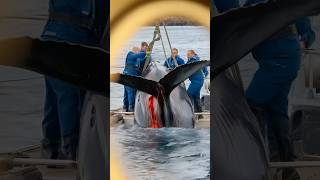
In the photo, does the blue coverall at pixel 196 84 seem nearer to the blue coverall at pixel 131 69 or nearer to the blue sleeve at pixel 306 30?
the blue coverall at pixel 131 69

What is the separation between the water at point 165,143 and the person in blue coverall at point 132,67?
5cm

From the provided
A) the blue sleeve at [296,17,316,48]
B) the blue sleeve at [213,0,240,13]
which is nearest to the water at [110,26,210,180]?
the blue sleeve at [213,0,240,13]

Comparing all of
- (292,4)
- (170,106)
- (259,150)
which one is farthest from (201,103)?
(292,4)

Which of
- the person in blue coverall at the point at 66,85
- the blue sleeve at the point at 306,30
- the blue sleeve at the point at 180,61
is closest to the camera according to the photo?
the blue sleeve at the point at 306,30

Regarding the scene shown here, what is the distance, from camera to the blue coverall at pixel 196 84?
462 centimetres

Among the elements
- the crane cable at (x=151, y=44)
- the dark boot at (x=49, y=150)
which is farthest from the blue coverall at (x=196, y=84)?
the dark boot at (x=49, y=150)

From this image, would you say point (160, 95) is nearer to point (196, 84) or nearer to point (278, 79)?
point (196, 84)

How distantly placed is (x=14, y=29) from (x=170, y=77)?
5.04ft

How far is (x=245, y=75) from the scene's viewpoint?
446 cm

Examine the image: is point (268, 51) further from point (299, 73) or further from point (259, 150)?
point (259, 150)

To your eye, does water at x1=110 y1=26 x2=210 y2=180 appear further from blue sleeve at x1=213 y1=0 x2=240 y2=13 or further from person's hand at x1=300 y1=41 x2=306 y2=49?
person's hand at x1=300 y1=41 x2=306 y2=49

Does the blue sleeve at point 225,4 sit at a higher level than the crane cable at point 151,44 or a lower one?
higher

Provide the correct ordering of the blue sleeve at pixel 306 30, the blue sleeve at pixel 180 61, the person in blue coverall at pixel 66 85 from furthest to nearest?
the blue sleeve at pixel 180 61 → the person in blue coverall at pixel 66 85 → the blue sleeve at pixel 306 30

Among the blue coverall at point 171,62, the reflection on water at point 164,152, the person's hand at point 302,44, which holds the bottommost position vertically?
the reflection on water at point 164,152
